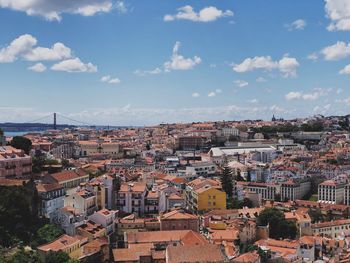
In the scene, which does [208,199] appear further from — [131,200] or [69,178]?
[69,178]

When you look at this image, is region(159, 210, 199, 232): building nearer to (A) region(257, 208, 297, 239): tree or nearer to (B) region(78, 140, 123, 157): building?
(A) region(257, 208, 297, 239): tree

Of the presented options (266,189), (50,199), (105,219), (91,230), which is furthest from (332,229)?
(50,199)

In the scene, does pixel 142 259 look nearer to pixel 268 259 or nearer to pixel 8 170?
pixel 268 259

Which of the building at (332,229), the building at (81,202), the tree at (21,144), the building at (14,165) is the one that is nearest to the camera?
the building at (81,202)

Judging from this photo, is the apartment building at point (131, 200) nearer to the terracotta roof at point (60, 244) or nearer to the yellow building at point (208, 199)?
the yellow building at point (208, 199)

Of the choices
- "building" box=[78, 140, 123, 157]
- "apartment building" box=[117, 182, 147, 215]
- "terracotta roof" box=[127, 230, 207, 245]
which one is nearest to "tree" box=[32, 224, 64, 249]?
"terracotta roof" box=[127, 230, 207, 245]

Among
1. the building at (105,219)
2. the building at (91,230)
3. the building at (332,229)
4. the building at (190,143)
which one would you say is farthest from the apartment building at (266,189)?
the building at (190,143)
